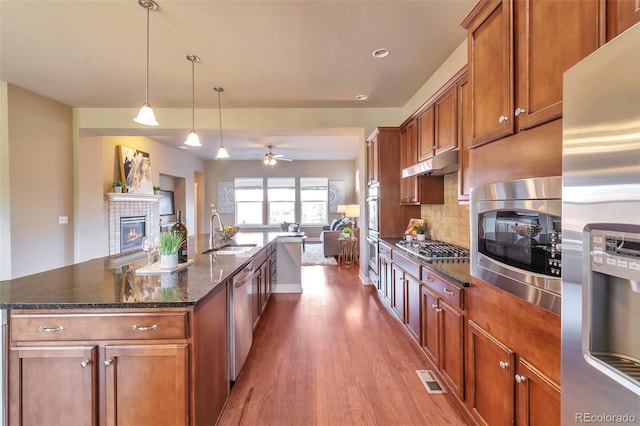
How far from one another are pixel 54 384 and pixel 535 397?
214 cm

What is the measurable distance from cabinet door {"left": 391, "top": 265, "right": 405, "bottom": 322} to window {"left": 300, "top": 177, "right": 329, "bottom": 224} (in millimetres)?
6637

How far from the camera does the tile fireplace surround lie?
16.9ft

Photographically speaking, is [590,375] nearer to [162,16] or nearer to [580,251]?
[580,251]

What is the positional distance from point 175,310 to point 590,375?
1.51m

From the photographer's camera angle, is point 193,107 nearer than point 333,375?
No

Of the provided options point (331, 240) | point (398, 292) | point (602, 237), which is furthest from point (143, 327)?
point (331, 240)

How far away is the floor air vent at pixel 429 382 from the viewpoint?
201 centimetres

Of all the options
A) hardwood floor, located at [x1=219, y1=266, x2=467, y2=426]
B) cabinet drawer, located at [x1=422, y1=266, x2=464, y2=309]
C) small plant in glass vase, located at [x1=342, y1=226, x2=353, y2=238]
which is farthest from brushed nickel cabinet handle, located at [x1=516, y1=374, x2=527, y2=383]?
small plant in glass vase, located at [x1=342, y1=226, x2=353, y2=238]

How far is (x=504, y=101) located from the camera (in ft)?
4.44

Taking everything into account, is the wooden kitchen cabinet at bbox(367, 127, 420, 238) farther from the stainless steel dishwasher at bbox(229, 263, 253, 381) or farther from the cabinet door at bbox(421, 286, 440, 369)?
the stainless steel dishwasher at bbox(229, 263, 253, 381)

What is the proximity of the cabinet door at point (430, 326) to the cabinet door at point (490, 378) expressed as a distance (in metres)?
0.41

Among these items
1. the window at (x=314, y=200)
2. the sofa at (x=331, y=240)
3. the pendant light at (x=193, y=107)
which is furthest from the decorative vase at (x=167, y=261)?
the window at (x=314, y=200)

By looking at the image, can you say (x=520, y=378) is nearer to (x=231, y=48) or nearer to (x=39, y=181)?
(x=231, y=48)

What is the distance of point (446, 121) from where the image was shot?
8.48 ft
